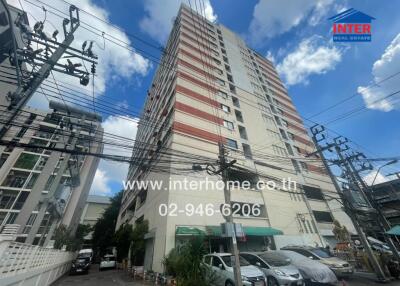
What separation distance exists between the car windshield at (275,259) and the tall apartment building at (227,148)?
6.91 ft

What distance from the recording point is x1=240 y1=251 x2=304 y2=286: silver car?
7438 millimetres

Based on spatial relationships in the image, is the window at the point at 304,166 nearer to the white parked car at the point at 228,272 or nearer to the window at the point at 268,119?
the window at the point at 268,119

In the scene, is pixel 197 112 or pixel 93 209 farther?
pixel 93 209

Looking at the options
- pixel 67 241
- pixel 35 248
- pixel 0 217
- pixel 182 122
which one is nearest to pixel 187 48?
pixel 182 122

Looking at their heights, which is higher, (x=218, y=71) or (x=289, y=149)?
(x=218, y=71)

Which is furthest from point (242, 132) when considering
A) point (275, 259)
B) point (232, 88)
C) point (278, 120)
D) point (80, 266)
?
point (80, 266)

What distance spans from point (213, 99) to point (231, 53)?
649 inches

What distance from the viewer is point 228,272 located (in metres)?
8.06

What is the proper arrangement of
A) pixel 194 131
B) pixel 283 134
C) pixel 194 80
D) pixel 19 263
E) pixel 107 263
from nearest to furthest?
pixel 19 263 → pixel 194 131 → pixel 107 263 → pixel 194 80 → pixel 283 134

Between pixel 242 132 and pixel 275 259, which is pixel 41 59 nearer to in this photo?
pixel 275 259

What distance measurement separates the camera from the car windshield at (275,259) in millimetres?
8652

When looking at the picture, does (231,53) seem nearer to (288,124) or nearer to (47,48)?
(288,124)

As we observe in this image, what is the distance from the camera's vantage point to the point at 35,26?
6457 millimetres

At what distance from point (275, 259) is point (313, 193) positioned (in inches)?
757
